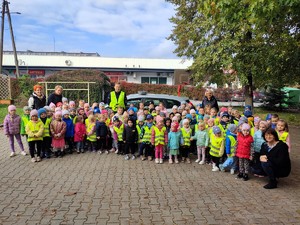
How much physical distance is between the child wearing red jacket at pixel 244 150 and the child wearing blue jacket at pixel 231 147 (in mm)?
213

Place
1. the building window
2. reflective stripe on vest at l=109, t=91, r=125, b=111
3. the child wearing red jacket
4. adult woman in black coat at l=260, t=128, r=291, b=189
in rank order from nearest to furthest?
adult woman in black coat at l=260, t=128, r=291, b=189 < the child wearing red jacket < reflective stripe on vest at l=109, t=91, r=125, b=111 < the building window

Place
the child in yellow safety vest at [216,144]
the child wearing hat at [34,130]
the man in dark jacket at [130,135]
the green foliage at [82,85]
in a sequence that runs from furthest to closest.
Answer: the green foliage at [82,85], the man in dark jacket at [130,135], the child wearing hat at [34,130], the child in yellow safety vest at [216,144]

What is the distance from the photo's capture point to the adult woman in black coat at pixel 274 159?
5055 millimetres

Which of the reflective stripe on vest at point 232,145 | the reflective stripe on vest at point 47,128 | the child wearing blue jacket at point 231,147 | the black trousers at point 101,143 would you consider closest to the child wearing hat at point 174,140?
the child wearing blue jacket at point 231,147

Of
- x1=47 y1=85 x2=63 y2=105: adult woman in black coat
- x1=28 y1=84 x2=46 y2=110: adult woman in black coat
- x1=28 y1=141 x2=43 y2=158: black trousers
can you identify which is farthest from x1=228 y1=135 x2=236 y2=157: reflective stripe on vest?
x1=28 y1=84 x2=46 y2=110: adult woman in black coat

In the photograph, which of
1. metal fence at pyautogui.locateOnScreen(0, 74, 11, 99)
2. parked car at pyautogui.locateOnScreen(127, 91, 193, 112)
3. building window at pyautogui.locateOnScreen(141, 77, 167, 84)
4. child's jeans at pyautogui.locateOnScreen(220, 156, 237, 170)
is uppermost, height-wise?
building window at pyautogui.locateOnScreen(141, 77, 167, 84)

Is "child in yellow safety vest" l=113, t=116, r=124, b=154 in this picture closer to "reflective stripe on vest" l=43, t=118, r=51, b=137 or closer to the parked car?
"reflective stripe on vest" l=43, t=118, r=51, b=137

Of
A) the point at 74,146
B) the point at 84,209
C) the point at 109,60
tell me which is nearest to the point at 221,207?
the point at 84,209

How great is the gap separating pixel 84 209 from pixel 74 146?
159 inches

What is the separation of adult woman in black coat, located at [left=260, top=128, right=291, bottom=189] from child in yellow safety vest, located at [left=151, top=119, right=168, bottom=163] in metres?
2.39

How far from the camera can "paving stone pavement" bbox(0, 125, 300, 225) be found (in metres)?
3.96

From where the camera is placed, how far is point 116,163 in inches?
263

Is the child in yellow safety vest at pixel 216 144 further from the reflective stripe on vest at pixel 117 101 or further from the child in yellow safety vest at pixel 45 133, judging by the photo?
the child in yellow safety vest at pixel 45 133

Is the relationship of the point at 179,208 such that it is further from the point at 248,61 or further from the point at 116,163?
the point at 248,61
